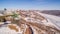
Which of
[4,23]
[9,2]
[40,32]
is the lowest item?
[40,32]

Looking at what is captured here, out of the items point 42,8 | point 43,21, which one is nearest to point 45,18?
point 43,21

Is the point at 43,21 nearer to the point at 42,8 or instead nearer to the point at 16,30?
the point at 42,8

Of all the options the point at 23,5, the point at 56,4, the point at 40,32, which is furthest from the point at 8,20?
the point at 56,4

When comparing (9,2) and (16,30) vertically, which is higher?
(9,2)

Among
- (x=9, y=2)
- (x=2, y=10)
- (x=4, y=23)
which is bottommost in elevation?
(x=4, y=23)

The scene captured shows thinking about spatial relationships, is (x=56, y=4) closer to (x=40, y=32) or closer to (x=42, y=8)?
(x=42, y=8)

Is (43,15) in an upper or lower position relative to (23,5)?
lower

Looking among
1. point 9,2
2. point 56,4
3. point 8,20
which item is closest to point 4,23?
point 8,20
